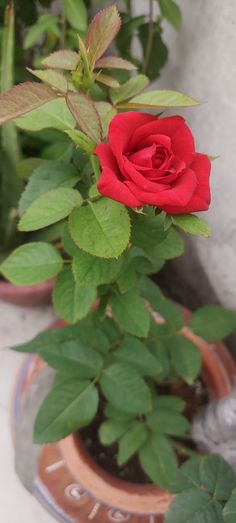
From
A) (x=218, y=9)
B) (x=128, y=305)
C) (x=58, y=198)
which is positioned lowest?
(x=128, y=305)

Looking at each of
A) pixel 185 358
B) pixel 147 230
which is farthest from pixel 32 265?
pixel 185 358

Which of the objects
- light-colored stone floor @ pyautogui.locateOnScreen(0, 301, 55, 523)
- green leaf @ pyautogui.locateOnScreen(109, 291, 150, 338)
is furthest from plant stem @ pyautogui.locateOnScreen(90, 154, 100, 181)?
light-colored stone floor @ pyautogui.locateOnScreen(0, 301, 55, 523)

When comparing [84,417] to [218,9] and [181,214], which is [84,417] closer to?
[181,214]

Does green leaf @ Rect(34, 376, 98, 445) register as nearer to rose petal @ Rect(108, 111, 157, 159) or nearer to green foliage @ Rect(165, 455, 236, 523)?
green foliage @ Rect(165, 455, 236, 523)

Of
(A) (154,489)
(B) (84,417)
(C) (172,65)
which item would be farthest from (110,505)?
(C) (172,65)

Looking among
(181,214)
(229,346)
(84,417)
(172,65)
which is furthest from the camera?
(229,346)

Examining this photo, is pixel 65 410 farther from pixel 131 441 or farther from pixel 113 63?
pixel 113 63
